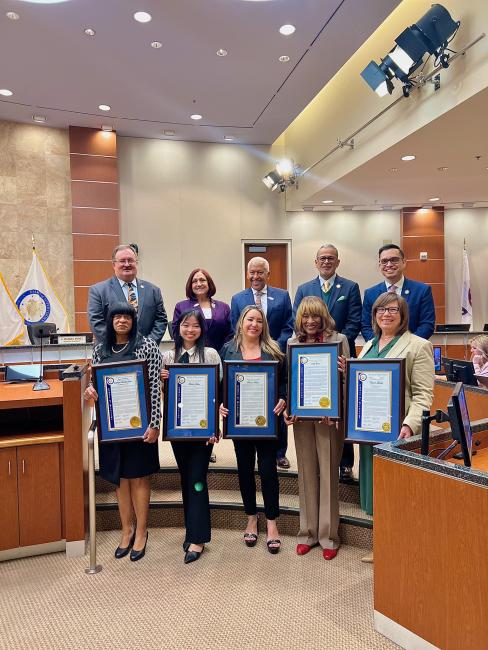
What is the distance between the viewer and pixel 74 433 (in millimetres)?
3049

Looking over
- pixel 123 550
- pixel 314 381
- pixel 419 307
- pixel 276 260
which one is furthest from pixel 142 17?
pixel 276 260

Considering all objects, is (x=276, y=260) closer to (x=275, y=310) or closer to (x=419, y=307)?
(x=275, y=310)

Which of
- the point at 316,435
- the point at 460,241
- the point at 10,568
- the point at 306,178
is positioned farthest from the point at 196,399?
the point at 460,241

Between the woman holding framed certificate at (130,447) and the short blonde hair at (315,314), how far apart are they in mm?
893

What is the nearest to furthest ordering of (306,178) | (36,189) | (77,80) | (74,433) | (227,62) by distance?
(74,433) → (227,62) → (77,80) → (36,189) → (306,178)

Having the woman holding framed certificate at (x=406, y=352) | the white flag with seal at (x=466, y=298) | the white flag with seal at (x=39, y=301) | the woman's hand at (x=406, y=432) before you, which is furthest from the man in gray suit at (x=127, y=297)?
the white flag with seal at (x=466, y=298)

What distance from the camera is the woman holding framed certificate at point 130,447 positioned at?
2803 millimetres

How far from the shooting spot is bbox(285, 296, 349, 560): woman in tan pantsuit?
2777mm

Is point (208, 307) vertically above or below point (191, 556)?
above

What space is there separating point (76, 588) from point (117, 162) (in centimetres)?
726

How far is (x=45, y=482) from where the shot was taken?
3.02m

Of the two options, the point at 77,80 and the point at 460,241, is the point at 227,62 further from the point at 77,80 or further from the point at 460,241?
the point at 460,241

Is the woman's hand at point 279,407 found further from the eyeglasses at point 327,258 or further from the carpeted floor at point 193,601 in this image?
the eyeglasses at point 327,258

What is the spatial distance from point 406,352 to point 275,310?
123cm
